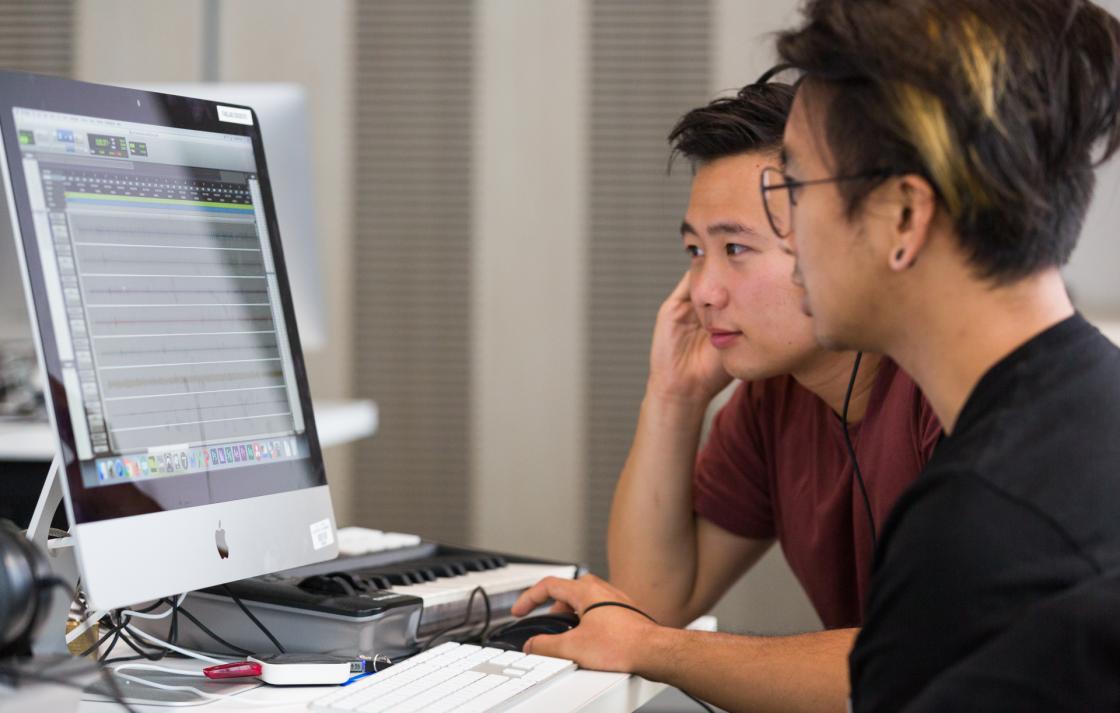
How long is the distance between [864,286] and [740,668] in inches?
19.4

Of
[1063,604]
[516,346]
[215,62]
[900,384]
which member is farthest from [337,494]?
[1063,604]

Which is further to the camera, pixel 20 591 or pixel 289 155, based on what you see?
pixel 289 155

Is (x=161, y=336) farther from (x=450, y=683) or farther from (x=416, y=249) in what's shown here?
(x=416, y=249)

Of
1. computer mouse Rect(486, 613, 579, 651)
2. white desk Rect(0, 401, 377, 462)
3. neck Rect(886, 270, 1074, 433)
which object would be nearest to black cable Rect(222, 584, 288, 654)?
computer mouse Rect(486, 613, 579, 651)

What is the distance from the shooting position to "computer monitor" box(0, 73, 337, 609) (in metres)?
1.02

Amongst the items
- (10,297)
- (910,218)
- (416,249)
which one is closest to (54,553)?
(910,218)

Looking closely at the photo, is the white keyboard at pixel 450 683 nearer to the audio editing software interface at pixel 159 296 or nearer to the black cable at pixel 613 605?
the black cable at pixel 613 605

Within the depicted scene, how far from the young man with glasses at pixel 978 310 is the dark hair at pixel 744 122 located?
0.67 m

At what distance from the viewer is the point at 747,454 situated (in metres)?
1.79

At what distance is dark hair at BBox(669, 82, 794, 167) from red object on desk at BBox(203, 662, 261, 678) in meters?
0.98

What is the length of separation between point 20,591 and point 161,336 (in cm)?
31

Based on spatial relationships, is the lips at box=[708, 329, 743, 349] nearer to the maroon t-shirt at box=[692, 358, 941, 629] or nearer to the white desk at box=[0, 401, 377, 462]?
the maroon t-shirt at box=[692, 358, 941, 629]

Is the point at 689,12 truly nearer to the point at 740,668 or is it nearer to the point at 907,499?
the point at 740,668

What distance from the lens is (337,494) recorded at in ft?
12.6
